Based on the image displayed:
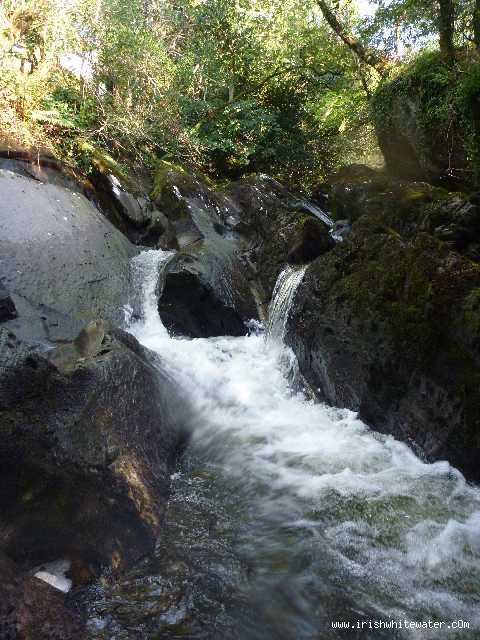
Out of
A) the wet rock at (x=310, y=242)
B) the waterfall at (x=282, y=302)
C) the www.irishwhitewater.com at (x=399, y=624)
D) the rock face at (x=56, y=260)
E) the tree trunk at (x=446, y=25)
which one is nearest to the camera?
the www.irishwhitewater.com at (x=399, y=624)

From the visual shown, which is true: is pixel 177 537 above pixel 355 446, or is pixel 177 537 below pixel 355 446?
below

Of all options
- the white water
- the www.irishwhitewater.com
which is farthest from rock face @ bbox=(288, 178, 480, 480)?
the www.irishwhitewater.com

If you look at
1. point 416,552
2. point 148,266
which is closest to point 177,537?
point 416,552

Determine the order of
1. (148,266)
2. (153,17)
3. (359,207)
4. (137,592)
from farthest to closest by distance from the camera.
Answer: (153,17) → (359,207) → (148,266) → (137,592)

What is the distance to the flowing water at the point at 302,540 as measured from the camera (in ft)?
10.6

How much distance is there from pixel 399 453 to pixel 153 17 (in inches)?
633

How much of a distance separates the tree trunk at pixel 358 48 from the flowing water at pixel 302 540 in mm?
11767

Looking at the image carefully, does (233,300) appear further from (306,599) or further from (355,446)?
(306,599)

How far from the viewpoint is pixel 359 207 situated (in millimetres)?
11031

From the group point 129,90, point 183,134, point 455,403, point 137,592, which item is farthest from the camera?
point 183,134

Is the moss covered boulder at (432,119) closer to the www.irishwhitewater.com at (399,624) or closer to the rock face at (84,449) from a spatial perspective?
the rock face at (84,449)

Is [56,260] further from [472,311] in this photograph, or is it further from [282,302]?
[472,311]

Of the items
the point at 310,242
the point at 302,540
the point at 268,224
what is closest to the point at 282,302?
the point at 310,242

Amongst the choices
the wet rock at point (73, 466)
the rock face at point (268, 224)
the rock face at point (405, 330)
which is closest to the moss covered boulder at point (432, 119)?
the rock face at point (405, 330)
